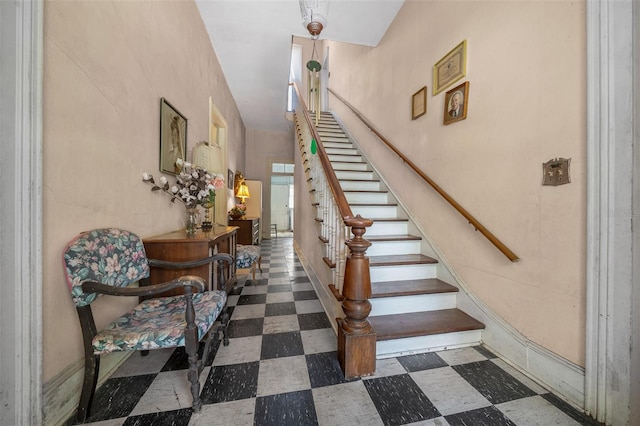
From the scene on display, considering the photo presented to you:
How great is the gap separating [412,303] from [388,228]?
3.24ft

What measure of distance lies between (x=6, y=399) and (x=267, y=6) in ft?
11.8

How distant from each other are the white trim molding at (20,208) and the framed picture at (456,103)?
101 inches

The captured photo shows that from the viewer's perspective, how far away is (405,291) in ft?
6.26

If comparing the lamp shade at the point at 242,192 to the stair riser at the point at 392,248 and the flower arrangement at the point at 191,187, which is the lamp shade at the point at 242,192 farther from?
the stair riser at the point at 392,248

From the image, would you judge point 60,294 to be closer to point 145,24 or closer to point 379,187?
point 145,24

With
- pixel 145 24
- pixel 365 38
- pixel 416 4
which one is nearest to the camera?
pixel 145 24

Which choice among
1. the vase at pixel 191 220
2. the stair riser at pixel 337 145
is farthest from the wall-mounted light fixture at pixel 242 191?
the vase at pixel 191 220

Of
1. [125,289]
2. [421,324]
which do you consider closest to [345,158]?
[421,324]

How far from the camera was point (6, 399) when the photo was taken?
0.91m

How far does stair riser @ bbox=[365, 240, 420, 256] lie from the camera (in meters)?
2.46

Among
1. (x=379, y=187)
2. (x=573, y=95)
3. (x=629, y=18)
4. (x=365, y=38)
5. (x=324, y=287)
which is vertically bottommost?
(x=324, y=287)

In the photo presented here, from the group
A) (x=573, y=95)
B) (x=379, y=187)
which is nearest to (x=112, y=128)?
(x=573, y=95)

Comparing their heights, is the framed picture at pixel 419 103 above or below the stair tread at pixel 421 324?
above

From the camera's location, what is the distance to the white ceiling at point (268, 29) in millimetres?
2746
